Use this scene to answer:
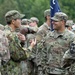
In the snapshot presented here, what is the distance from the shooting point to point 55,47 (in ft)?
33.0

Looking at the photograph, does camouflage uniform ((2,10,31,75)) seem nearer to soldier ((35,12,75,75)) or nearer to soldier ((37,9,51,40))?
soldier ((35,12,75,75))

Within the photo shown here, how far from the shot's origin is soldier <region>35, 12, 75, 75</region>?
396 inches

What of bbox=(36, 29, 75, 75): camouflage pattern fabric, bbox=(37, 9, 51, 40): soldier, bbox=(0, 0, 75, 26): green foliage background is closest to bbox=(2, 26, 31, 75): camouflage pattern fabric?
bbox=(36, 29, 75, 75): camouflage pattern fabric

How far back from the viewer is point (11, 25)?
10.2m

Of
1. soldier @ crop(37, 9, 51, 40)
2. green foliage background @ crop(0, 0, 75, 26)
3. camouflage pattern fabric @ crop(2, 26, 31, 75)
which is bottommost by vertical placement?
camouflage pattern fabric @ crop(2, 26, 31, 75)

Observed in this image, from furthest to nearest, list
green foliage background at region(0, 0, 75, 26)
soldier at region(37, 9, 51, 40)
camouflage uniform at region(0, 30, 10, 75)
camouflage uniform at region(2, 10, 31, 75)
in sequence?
1. green foliage background at region(0, 0, 75, 26)
2. soldier at region(37, 9, 51, 40)
3. camouflage uniform at region(2, 10, 31, 75)
4. camouflage uniform at region(0, 30, 10, 75)

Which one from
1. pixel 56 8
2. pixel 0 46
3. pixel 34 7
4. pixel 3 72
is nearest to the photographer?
pixel 0 46

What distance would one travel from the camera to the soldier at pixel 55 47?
10.1m

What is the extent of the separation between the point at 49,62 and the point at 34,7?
59582 mm

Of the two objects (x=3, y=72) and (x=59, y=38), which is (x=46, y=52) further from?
(x=3, y=72)

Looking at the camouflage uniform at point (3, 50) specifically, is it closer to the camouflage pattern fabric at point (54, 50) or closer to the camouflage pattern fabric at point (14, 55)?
the camouflage pattern fabric at point (14, 55)

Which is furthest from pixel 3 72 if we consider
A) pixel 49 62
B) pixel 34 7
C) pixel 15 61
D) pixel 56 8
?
pixel 34 7

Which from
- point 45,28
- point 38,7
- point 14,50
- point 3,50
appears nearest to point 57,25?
point 14,50

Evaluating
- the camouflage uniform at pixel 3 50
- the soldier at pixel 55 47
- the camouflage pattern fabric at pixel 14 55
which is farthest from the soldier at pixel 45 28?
the camouflage uniform at pixel 3 50
